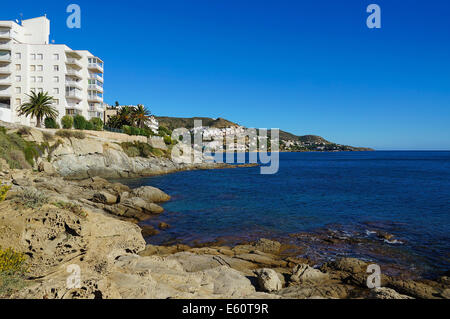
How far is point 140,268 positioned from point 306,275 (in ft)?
20.2

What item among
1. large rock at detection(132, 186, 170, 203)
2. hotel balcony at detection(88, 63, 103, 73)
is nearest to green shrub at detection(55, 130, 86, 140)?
hotel balcony at detection(88, 63, 103, 73)

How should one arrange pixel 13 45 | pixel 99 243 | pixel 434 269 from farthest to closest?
pixel 13 45, pixel 434 269, pixel 99 243

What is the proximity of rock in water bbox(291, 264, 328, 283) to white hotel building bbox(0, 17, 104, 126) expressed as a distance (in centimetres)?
5510

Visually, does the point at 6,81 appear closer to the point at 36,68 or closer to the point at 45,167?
the point at 36,68

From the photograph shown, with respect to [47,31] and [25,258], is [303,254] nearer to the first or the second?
[25,258]

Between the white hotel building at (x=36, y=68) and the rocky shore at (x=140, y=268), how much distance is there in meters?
48.5

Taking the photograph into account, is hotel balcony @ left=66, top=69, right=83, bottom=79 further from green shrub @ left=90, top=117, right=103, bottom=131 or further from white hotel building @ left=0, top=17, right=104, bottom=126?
green shrub @ left=90, top=117, right=103, bottom=131

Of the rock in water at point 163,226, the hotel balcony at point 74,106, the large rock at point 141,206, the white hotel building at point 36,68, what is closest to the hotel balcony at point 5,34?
the white hotel building at point 36,68

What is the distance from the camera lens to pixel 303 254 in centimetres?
1425

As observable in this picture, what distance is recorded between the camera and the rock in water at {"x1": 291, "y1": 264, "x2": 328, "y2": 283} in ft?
34.3

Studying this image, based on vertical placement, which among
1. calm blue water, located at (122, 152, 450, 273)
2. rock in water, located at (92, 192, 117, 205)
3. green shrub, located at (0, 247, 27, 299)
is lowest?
calm blue water, located at (122, 152, 450, 273)

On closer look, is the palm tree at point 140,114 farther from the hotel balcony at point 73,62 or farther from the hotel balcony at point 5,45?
the hotel balcony at point 5,45
